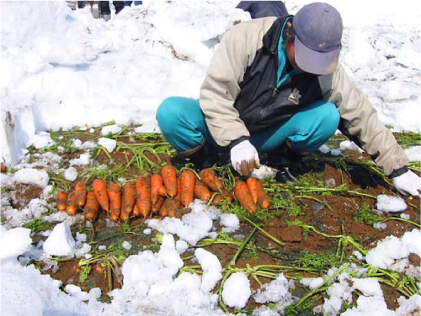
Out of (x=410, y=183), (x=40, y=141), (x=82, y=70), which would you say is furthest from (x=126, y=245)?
(x=82, y=70)

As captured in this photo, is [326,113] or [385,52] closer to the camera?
[326,113]

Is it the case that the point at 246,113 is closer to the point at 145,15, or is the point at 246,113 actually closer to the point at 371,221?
the point at 371,221

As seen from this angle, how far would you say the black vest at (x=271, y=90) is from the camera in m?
2.40

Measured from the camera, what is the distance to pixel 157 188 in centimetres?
264

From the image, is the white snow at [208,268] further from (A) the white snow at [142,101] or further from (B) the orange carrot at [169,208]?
(B) the orange carrot at [169,208]

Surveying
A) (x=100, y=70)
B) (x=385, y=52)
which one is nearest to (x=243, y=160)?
(x=100, y=70)

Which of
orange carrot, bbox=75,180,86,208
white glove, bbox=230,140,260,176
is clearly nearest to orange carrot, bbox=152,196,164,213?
orange carrot, bbox=75,180,86,208

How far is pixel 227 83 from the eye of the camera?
7.97ft

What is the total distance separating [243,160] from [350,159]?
1.27 metres

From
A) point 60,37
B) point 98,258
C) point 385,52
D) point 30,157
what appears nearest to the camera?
point 98,258

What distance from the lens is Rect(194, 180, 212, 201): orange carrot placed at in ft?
8.57

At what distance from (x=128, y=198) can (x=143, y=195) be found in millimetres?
94

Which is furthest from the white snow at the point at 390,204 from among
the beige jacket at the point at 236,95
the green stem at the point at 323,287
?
the green stem at the point at 323,287

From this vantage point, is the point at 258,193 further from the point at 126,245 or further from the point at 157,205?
the point at 126,245
